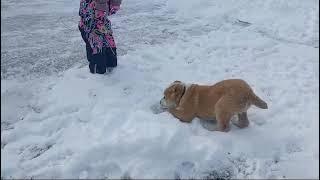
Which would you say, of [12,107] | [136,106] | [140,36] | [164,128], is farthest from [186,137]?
[140,36]

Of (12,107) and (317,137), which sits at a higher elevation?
(317,137)

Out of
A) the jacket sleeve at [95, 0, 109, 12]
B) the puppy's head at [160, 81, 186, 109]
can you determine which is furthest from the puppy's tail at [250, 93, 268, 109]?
the jacket sleeve at [95, 0, 109, 12]

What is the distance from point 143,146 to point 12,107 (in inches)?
81.7

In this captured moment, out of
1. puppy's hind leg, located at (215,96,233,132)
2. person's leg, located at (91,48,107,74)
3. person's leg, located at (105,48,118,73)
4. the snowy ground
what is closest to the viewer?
the snowy ground

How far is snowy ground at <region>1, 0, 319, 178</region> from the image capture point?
4.38 m

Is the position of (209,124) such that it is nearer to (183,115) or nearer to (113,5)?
(183,115)

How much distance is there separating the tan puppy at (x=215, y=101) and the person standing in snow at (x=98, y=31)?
5.24 ft

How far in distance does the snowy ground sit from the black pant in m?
0.17

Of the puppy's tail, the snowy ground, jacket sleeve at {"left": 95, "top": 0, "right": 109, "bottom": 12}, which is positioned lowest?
the snowy ground

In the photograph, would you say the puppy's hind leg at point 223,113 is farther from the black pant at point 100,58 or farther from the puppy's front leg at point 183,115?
the black pant at point 100,58

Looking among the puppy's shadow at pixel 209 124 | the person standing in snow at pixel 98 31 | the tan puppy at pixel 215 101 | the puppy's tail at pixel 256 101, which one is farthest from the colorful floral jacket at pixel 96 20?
the puppy's tail at pixel 256 101

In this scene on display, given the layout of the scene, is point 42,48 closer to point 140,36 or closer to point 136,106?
point 140,36

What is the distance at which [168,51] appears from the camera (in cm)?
751

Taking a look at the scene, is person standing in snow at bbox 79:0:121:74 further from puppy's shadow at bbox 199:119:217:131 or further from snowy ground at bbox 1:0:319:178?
puppy's shadow at bbox 199:119:217:131
